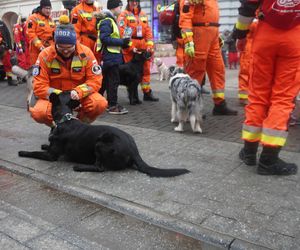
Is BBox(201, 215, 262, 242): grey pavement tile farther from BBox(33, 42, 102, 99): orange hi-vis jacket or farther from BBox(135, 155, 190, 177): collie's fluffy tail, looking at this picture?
BBox(33, 42, 102, 99): orange hi-vis jacket

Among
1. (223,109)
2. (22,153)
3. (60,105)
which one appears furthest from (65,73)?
(223,109)

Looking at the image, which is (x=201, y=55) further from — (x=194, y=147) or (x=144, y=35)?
(x=144, y=35)

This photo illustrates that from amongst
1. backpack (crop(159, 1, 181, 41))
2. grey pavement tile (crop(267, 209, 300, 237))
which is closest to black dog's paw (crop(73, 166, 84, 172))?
grey pavement tile (crop(267, 209, 300, 237))

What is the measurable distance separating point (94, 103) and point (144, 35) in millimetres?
3576

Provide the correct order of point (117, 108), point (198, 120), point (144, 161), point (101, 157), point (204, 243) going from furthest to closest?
point (117, 108), point (198, 120), point (144, 161), point (101, 157), point (204, 243)

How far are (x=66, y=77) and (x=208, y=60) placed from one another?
2462mm

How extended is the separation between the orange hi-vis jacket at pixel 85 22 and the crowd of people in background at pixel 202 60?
2 cm

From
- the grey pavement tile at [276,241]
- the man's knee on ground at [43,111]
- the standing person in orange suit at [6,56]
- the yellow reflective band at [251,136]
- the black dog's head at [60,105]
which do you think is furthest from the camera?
the standing person in orange suit at [6,56]

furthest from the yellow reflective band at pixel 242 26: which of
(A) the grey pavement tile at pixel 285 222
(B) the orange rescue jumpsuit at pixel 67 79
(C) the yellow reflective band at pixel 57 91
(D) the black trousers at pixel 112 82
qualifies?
(D) the black trousers at pixel 112 82

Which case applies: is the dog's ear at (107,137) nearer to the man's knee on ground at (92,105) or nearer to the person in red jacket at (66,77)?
the person in red jacket at (66,77)

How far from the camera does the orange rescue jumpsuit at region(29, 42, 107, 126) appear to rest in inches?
194

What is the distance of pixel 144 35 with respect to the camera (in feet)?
27.1

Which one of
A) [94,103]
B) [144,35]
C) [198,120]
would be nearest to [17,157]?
[94,103]

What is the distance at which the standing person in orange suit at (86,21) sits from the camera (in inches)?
318
